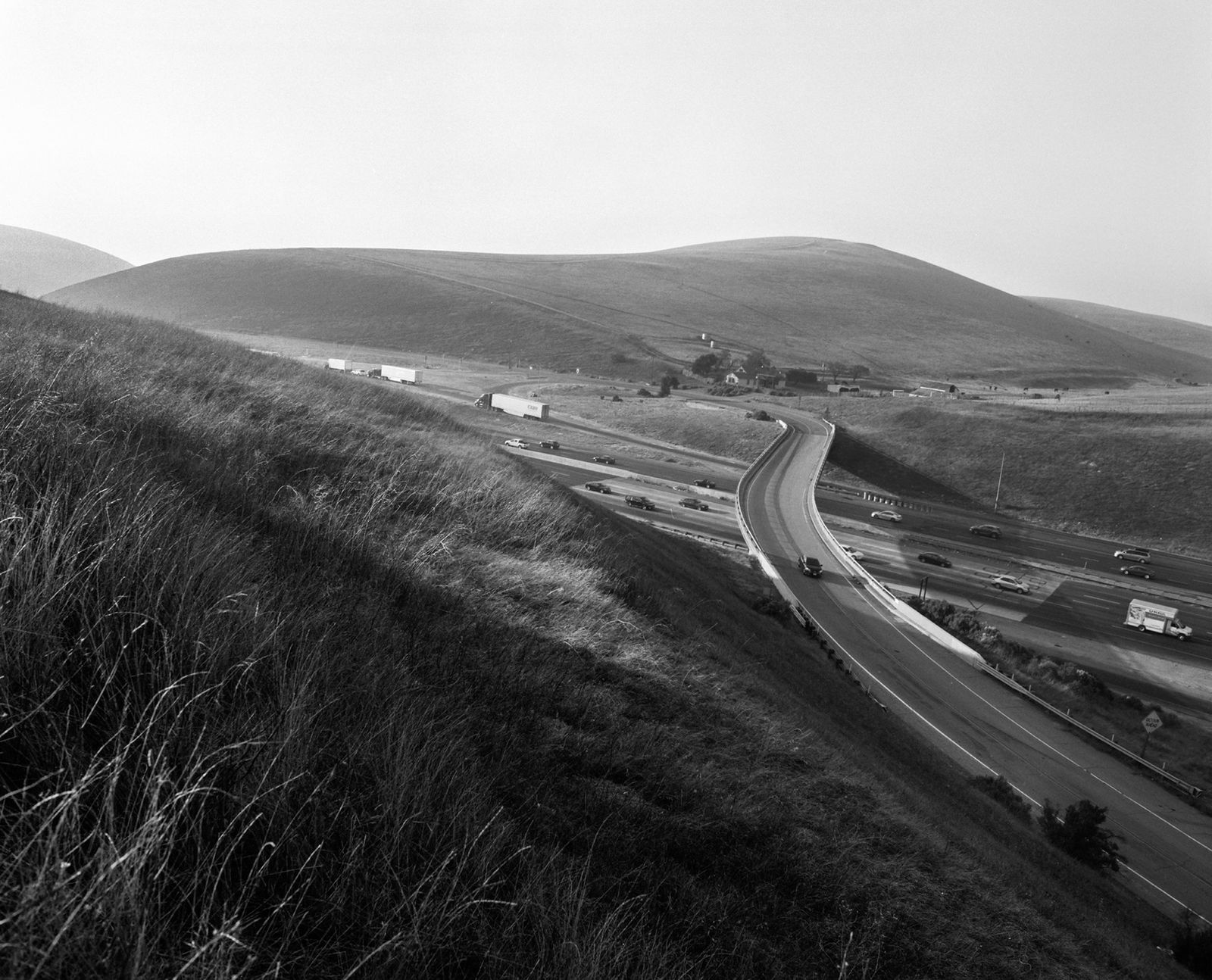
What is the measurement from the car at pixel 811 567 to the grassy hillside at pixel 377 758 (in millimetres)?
22152

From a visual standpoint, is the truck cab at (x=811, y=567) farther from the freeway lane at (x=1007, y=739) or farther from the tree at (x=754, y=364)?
the tree at (x=754, y=364)

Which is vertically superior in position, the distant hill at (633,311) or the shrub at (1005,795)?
the distant hill at (633,311)

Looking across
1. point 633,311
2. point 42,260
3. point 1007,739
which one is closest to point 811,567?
point 1007,739

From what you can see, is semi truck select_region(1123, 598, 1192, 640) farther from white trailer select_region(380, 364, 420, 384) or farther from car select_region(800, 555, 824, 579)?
white trailer select_region(380, 364, 420, 384)

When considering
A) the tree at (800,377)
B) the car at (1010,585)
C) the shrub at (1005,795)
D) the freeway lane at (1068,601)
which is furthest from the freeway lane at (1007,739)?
the tree at (800,377)

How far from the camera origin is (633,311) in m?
130

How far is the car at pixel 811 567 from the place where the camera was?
31.5 m

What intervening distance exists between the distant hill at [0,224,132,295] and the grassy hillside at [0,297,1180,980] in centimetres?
5972

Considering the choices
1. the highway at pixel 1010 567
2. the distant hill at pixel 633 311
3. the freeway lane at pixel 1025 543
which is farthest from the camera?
the distant hill at pixel 633 311

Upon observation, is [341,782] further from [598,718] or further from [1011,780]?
[1011,780]

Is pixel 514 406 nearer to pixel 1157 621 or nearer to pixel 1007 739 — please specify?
pixel 1157 621

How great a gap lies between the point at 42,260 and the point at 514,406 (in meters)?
45.3

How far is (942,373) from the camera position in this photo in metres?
117

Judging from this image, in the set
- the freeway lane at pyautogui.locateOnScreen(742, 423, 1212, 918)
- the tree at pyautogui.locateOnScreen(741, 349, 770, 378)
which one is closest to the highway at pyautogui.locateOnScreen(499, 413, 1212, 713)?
the freeway lane at pyautogui.locateOnScreen(742, 423, 1212, 918)
